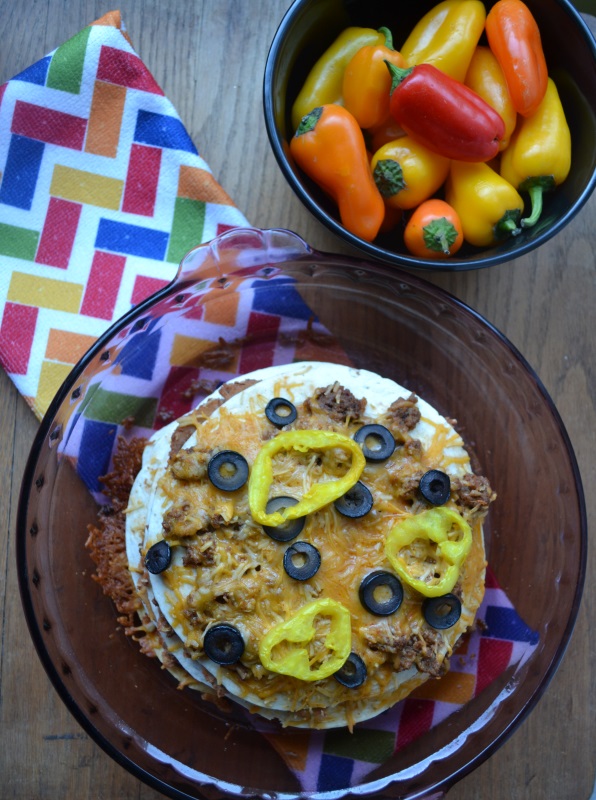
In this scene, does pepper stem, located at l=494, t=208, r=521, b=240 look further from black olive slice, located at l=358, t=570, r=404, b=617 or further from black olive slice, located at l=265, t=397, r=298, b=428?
black olive slice, located at l=358, t=570, r=404, b=617

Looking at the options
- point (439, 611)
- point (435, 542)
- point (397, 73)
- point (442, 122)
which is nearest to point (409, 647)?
point (439, 611)

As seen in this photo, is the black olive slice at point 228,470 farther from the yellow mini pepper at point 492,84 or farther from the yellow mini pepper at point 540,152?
the yellow mini pepper at point 492,84

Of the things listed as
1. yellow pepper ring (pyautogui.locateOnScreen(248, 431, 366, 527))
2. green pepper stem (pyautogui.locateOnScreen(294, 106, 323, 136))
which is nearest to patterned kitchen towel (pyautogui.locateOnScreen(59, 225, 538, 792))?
green pepper stem (pyautogui.locateOnScreen(294, 106, 323, 136))

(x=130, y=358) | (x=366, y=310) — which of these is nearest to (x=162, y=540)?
(x=130, y=358)

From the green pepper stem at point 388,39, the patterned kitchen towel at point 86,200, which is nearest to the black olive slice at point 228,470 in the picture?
the patterned kitchen towel at point 86,200

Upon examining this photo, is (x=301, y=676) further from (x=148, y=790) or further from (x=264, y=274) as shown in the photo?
(x=264, y=274)

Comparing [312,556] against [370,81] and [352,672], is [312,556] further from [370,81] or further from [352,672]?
[370,81]
